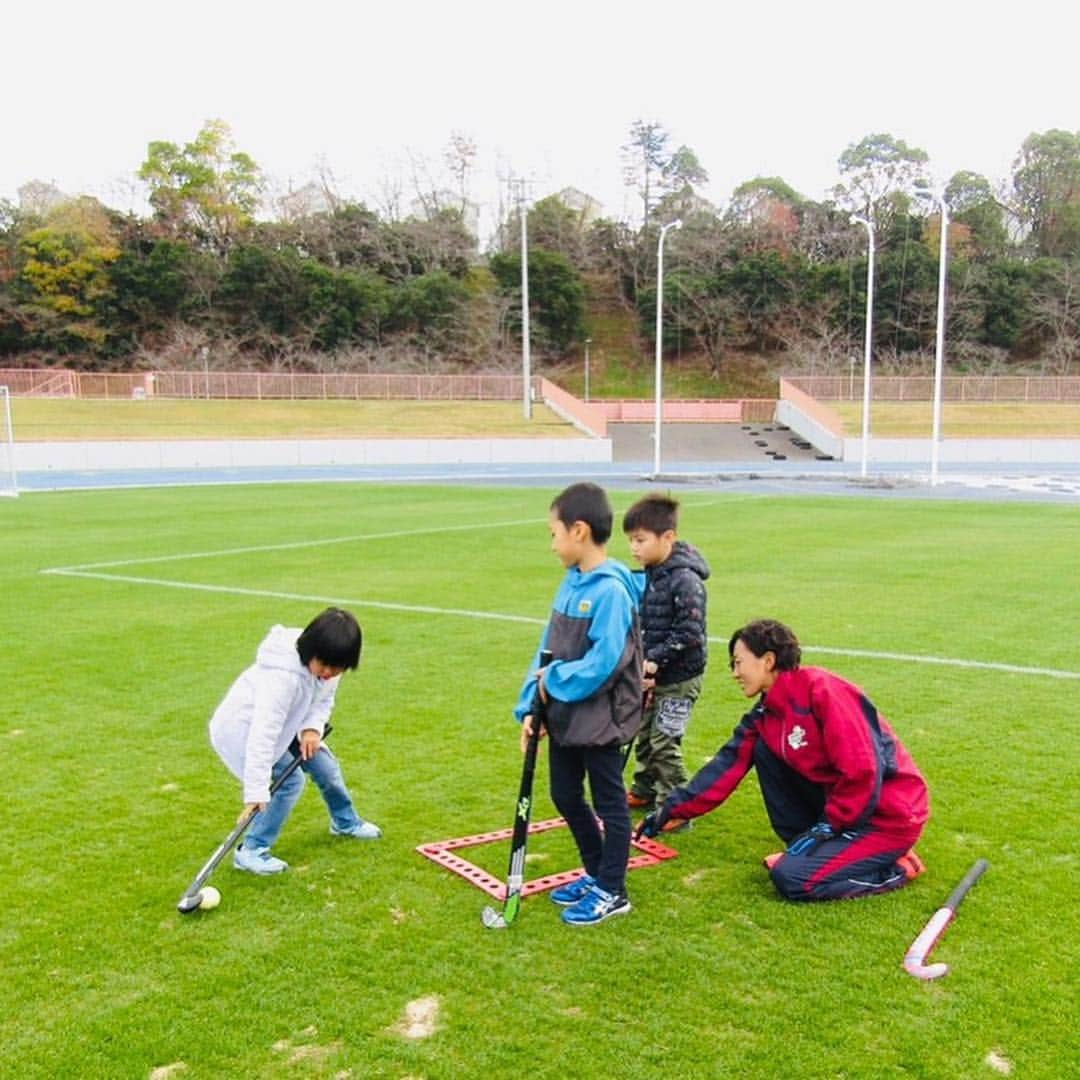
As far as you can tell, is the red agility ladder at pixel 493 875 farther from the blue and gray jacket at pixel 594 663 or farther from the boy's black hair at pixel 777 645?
the boy's black hair at pixel 777 645

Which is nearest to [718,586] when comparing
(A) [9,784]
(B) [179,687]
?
(B) [179,687]

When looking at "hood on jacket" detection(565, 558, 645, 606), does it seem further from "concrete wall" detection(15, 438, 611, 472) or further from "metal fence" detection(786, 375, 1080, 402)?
"metal fence" detection(786, 375, 1080, 402)

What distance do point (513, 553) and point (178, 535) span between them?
6.02 m

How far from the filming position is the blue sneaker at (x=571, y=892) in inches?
167

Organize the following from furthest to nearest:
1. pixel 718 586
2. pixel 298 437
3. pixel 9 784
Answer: pixel 298 437, pixel 718 586, pixel 9 784

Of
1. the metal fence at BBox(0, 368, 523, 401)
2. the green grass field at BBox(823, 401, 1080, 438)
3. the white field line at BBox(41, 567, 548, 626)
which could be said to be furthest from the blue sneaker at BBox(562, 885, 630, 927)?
the metal fence at BBox(0, 368, 523, 401)

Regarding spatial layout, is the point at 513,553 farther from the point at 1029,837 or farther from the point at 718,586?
the point at 1029,837

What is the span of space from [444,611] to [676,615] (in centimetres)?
589

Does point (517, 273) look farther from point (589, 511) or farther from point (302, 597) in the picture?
point (589, 511)

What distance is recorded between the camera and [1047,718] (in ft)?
22.0

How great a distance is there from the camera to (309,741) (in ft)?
14.4

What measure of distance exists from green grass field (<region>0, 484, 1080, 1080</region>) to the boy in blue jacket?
299 mm

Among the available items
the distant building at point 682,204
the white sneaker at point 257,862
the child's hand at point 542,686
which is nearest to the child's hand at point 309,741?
the white sneaker at point 257,862

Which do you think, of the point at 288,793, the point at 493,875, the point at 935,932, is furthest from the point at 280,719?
the point at 935,932
